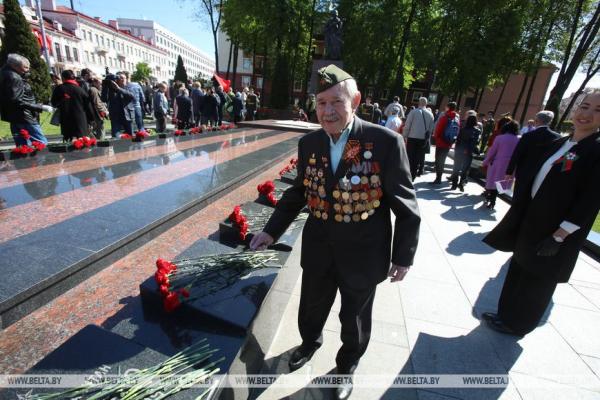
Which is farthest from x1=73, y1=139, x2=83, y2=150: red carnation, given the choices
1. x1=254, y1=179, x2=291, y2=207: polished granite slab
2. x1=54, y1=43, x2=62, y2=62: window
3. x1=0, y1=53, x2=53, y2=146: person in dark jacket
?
x1=54, y1=43, x2=62, y2=62: window

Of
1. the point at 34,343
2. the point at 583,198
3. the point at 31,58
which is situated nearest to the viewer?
the point at 34,343

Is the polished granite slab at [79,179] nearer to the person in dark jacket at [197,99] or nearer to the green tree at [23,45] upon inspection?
the person in dark jacket at [197,99]

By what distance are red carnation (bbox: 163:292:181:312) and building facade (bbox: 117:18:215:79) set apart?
2928 inches

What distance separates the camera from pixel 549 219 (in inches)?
91.5

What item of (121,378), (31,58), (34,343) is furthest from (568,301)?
(31,58)

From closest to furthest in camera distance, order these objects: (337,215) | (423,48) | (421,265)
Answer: (337,215) → (421,265) → (423,48)

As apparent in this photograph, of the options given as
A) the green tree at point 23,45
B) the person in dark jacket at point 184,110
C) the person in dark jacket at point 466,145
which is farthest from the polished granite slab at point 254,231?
the green tree at point 23,45

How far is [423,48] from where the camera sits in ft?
80.2

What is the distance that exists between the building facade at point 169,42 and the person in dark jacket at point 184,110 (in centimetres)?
6409

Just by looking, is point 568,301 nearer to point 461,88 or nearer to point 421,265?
point 421,265

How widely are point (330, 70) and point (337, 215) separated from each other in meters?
0.76

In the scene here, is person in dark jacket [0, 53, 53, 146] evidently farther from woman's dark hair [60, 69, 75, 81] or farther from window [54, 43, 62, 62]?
window [54, 43, 62, 62]

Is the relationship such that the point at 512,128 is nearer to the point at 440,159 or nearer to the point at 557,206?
the point at 440,159

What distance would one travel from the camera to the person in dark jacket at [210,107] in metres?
11.4
